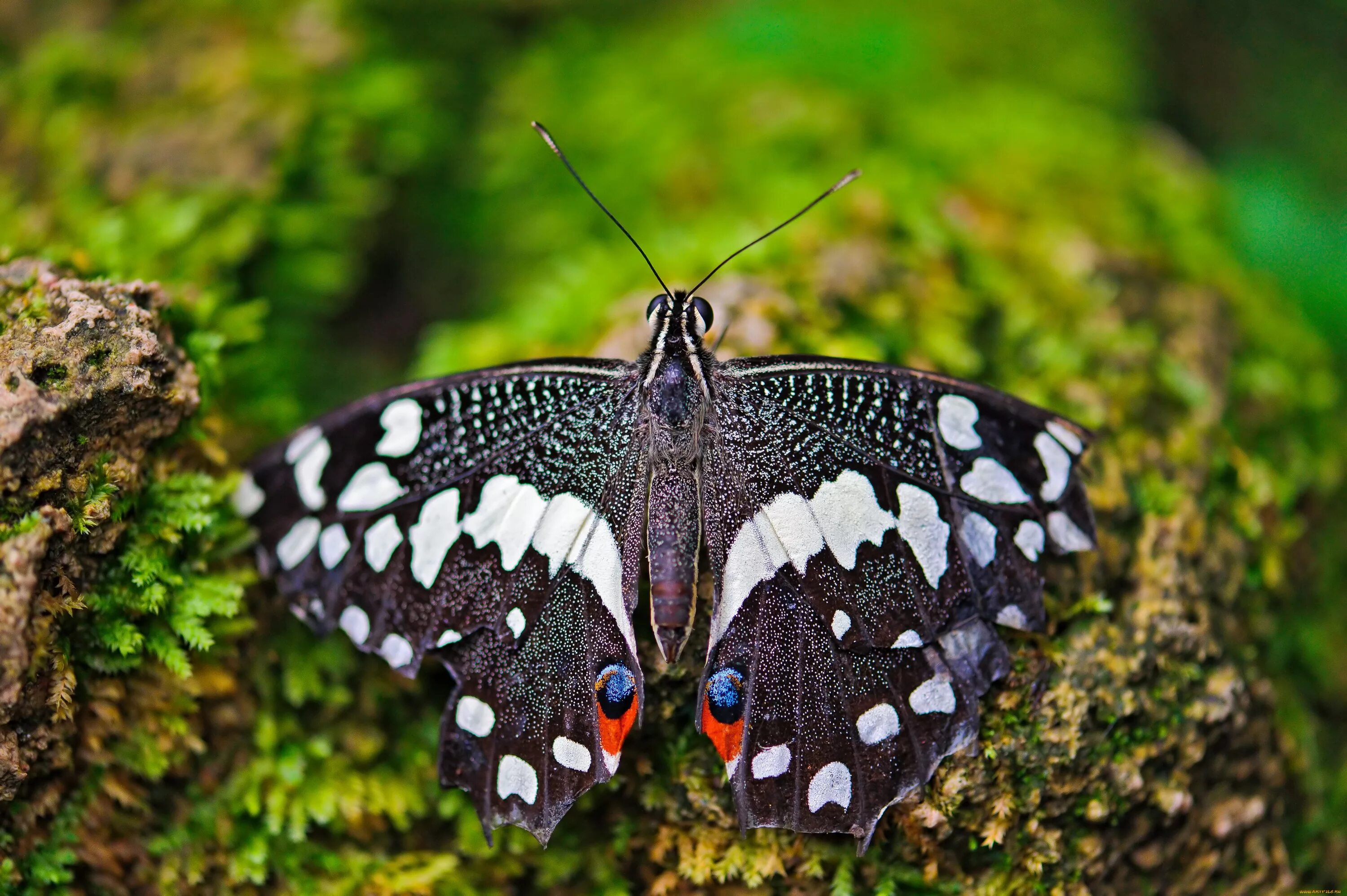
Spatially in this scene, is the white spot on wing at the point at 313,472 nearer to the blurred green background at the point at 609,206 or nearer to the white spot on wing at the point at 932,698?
the blurred green background at the point at 609,206

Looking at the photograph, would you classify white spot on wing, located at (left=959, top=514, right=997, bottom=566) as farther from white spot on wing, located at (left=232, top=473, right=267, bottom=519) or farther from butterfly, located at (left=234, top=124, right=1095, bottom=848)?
white spot on wing, located at (left=232, top=473, right=267, bottom=519)

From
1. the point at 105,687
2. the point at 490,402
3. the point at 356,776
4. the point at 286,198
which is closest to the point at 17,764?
the point at 105,687

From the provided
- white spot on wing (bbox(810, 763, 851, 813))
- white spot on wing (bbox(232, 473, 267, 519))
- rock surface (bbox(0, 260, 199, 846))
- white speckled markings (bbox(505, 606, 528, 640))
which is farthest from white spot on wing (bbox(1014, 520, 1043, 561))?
rock surface (bbox(0, 260, 199, 846))

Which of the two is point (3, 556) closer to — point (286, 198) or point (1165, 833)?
point (286, 198)

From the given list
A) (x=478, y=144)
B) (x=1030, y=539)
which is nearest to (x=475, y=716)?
(x=1030, y=539)

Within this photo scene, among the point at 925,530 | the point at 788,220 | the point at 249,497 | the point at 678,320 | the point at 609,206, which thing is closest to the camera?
the point at 925,530

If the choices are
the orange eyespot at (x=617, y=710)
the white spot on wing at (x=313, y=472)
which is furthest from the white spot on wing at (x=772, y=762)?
the white spot on wing at (x=313, y=472)

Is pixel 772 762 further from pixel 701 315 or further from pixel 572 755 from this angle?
pixel 701 315
